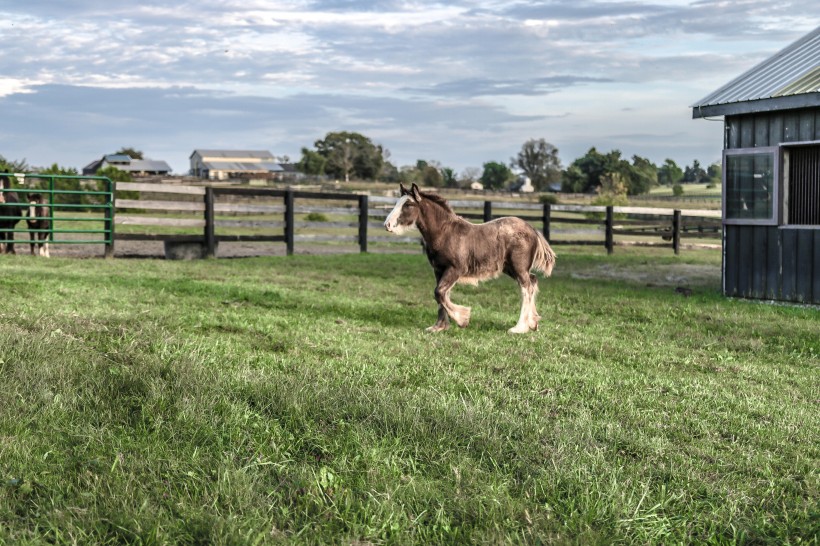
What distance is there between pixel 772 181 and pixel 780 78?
5.38 ft

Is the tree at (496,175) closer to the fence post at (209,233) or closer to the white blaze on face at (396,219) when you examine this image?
the fence post at (209,233)

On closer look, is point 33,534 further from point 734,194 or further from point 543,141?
point 543,141

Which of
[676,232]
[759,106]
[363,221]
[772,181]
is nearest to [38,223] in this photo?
[363,221]

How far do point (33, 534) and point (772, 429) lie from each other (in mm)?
4300

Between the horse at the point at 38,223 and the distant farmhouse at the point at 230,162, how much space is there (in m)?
87.7

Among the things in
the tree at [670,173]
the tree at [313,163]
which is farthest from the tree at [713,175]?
the tree at [313,163]

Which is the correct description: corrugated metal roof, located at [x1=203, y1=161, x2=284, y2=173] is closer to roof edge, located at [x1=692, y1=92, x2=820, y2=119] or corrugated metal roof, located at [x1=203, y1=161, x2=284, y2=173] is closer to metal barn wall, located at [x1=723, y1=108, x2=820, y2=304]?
roof edge, located at [x1=692, y1=92, x2=820, y2=119]

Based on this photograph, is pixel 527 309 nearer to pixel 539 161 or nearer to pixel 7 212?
pixel 7 212

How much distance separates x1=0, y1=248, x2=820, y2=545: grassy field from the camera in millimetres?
3584

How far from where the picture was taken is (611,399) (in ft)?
19.3

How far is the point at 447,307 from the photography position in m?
8.87

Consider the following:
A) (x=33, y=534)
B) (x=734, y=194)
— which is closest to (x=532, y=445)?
(x=33, y=534)

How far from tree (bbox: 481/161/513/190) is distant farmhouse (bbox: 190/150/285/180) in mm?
30231

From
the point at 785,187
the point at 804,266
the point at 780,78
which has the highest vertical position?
the point at 780,78
